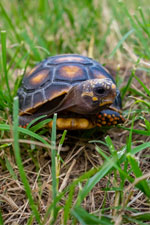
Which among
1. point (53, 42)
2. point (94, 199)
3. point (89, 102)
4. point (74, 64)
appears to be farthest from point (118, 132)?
point (53, 42)

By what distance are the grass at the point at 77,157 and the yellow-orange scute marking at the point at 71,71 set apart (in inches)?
16.9

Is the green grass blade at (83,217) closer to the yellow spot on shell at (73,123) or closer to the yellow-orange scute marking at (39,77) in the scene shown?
the yellow spot on shell at (73,123)

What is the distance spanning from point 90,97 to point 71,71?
364mm

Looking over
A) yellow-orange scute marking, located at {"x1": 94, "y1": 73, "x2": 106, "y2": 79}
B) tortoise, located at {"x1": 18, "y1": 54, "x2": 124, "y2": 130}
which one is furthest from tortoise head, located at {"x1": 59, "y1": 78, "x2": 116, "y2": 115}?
yellow-orange scute marking, located at {"x1": 94, "y1": 73, "x2": 106, "y2": 79}

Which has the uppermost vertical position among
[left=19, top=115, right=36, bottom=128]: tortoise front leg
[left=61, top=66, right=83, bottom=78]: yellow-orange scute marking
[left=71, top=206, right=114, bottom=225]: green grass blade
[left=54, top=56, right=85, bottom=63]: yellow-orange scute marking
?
[left=54, top=56, right=85, bottom=63]: yellow-orange scute marking

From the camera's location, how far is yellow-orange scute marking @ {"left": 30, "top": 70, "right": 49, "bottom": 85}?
6.86 ft

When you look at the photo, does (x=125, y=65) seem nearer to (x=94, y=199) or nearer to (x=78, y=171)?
(x=78, y=171)

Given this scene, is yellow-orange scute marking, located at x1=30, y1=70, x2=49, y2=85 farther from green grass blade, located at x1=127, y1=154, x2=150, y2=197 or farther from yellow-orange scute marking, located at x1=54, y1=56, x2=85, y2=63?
green grass blade, located at x1=127, y1=154, x2=150, y2=197

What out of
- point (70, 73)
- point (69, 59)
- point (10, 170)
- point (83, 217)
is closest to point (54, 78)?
point (70, 73)

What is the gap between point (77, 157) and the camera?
1865mm

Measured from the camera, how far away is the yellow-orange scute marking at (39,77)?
2091 millimetres

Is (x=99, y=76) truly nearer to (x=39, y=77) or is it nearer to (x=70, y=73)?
(x=70, y=73)

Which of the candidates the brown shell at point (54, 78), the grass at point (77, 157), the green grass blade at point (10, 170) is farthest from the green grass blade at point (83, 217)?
the brown shell at point (54, 78)

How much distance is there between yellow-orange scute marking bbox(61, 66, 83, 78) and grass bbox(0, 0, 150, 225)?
1.41ft
